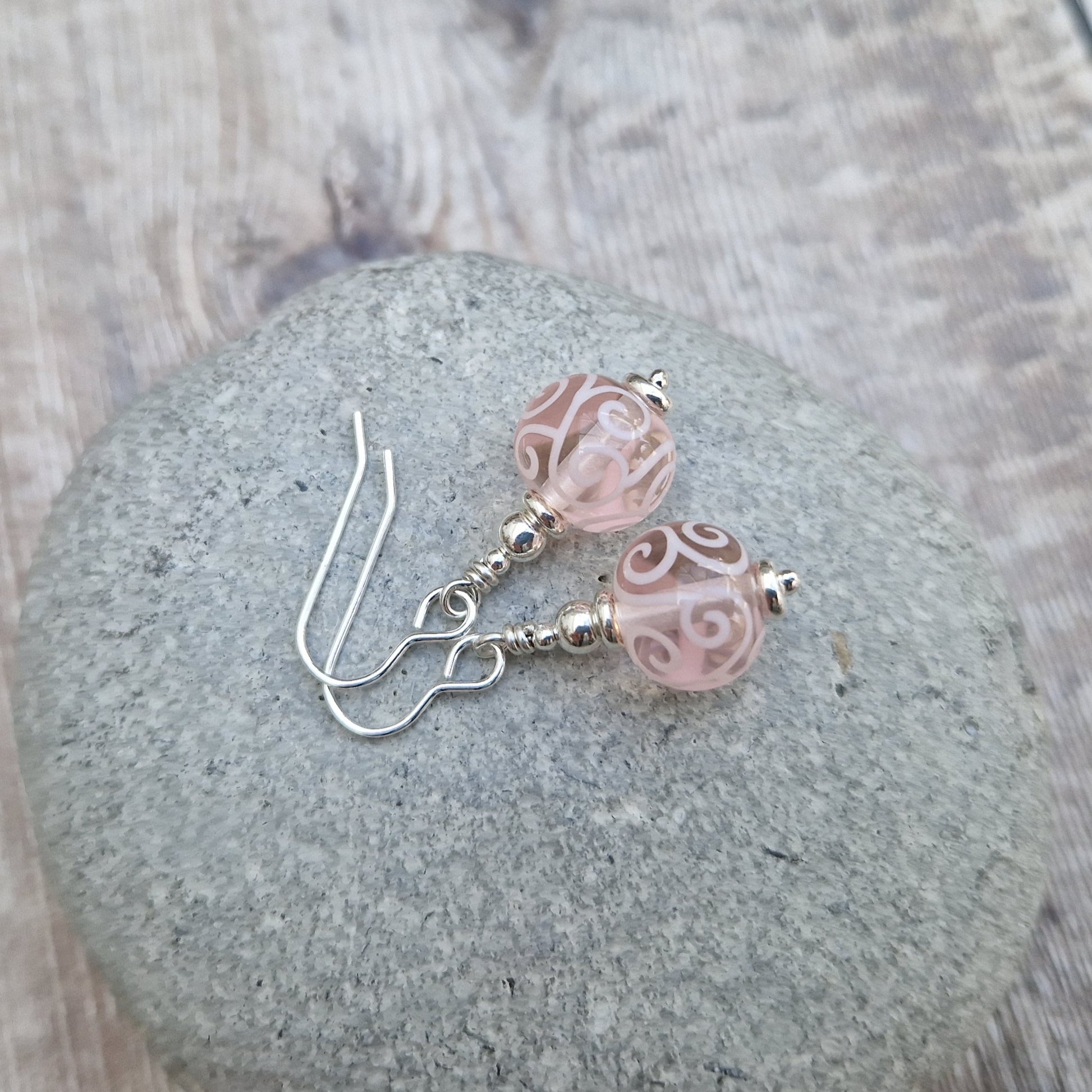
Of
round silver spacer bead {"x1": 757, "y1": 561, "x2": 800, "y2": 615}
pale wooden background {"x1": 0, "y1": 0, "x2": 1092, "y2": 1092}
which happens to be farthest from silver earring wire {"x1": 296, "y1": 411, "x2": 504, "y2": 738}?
pale wooden background {"x1": 0, "y1": 0, "x2": 1092, "y2": 1092}

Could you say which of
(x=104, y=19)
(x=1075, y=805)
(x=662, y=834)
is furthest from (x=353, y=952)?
(x=104, y=19)

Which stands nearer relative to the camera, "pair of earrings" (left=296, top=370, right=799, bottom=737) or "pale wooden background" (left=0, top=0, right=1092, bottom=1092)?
"pair of earrings" (left=296, top=370, right=799, bottom=737)

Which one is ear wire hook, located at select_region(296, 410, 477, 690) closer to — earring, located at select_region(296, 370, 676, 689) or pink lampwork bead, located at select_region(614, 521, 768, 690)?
earring, located at select_region(296, 370, 676, 689)

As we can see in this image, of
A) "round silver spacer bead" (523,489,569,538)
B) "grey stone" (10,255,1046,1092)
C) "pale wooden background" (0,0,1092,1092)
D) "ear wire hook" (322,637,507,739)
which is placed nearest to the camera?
"grey stone" (10,255,1046,1092)

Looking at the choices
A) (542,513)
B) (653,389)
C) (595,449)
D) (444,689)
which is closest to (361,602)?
(444,689)

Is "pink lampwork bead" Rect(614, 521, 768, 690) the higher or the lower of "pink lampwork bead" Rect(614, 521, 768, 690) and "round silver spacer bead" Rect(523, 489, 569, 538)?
the lower

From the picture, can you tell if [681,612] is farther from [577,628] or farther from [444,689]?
[444,689]

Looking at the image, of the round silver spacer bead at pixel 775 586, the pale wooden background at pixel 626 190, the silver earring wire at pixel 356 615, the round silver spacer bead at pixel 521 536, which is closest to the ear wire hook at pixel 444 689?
the silver earring wire at pixel 356 615
